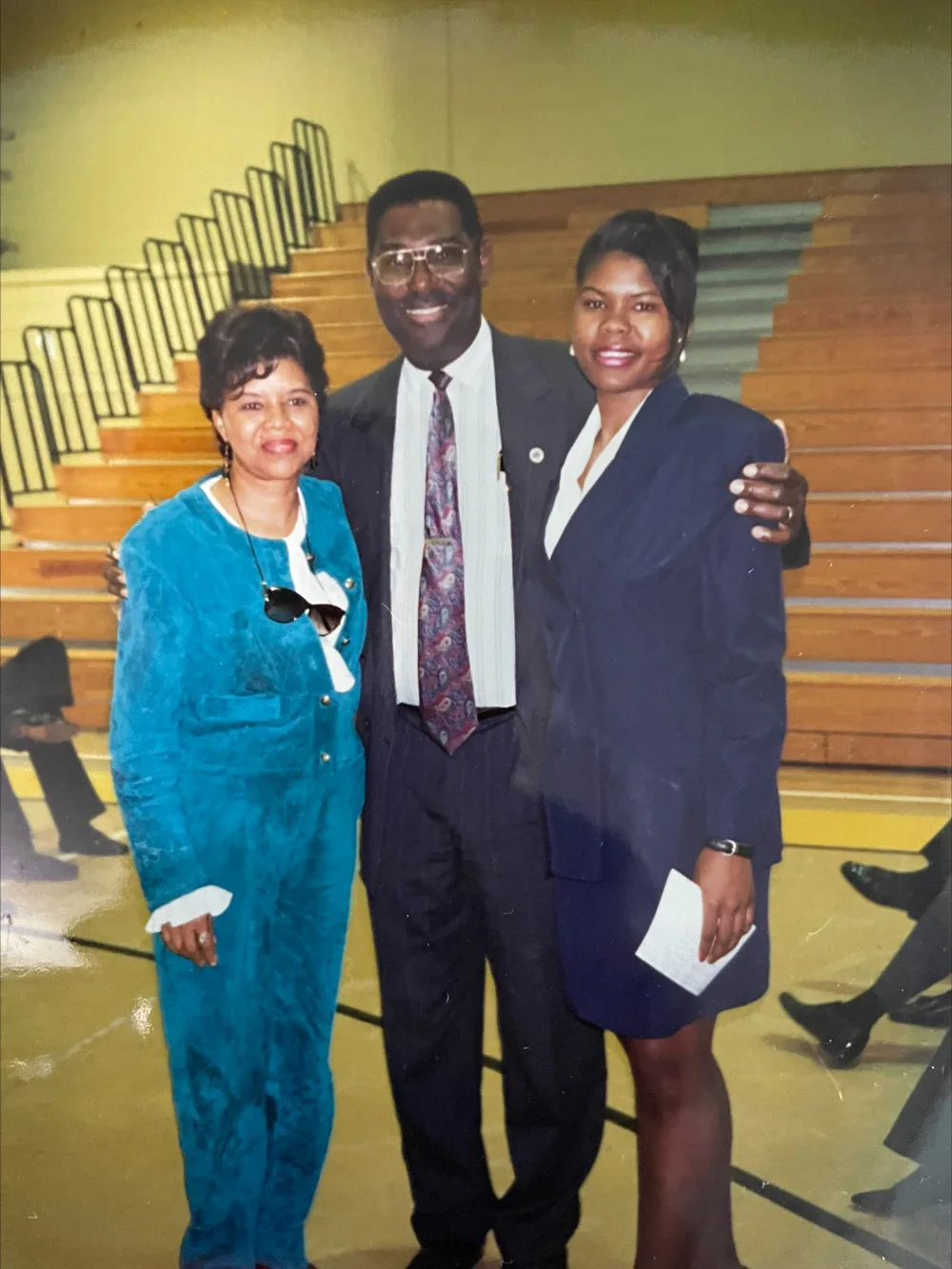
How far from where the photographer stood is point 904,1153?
A: 158 centimetres

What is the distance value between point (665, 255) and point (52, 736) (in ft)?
3.49

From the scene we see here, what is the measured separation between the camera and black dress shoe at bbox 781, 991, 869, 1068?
153 cm

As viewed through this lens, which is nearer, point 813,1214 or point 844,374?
point 844,374

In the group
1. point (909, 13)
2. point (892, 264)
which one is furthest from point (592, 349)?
point (909, 13)

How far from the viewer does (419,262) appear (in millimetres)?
1461

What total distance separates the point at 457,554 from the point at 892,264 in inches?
25.7

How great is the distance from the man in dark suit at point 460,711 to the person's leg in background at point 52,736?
412 mm

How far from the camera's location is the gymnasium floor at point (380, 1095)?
1.54 metres

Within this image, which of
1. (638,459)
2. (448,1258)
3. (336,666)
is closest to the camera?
(638,459)

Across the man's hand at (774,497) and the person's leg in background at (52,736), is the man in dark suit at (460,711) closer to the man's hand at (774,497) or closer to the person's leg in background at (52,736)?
the man's hand at (774,497)

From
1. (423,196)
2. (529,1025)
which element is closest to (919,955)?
(529,1025)

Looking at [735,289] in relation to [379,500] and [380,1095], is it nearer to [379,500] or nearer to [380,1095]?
[379,500]

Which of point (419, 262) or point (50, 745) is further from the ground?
point (419, 262)

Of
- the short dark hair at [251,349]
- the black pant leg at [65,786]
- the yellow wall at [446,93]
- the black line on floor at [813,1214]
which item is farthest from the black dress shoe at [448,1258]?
the yellow wall at [446,93]
